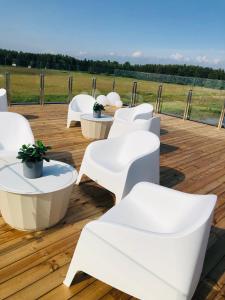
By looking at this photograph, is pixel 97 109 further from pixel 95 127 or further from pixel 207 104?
pixel 207 104

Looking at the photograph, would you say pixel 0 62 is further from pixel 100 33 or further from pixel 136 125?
pixel 100 33

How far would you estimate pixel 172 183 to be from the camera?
146 inches

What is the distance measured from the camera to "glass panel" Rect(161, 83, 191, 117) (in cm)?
834

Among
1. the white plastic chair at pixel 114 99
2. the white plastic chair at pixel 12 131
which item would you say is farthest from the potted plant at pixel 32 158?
the white plastic chair at pixel 114 99

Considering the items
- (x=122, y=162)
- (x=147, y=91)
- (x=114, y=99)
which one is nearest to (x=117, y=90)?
(x=114, y=99)

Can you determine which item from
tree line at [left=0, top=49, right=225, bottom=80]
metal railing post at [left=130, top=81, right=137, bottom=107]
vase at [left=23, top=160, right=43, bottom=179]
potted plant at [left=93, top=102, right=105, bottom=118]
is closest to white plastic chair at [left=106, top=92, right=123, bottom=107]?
metal railing post at [left=130, top=81, right=137, bottom=107]

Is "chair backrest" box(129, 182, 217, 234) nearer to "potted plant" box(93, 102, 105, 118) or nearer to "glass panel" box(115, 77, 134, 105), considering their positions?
"potted plant" box(93, 102, 105, 118)

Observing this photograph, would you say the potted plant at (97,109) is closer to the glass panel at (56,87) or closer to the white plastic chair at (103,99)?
the glass panel at (56,87)

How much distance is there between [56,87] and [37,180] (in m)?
6.86

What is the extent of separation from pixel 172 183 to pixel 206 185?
49 centimetres

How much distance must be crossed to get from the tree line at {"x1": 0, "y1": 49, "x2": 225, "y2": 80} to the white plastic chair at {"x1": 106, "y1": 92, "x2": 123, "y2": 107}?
1.11 meters

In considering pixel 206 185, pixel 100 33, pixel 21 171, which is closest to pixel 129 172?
pixel 21 171

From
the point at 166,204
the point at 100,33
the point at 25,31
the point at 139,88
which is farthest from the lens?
the point at 100,33

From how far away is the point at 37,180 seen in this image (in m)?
2.36
